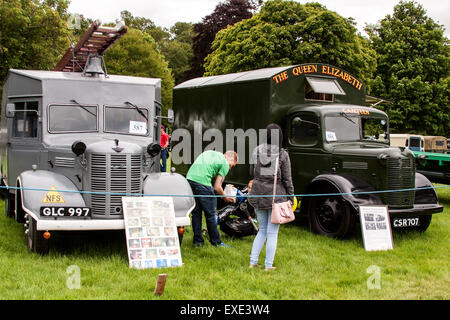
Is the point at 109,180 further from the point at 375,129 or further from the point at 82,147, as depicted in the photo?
the point at 375,129

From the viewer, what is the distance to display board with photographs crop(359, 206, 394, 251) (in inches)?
305

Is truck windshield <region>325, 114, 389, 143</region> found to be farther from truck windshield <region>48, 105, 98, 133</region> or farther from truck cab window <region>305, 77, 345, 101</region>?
truck windshield <region>48, 105, 98, 133</region>

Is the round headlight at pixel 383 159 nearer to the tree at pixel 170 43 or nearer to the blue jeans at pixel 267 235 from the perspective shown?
the blue jeans at pixel 267 235

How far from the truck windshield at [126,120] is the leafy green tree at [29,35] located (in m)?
15.7

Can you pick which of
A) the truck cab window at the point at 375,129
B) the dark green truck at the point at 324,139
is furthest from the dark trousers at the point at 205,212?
the truck cab window at the point at 375,129

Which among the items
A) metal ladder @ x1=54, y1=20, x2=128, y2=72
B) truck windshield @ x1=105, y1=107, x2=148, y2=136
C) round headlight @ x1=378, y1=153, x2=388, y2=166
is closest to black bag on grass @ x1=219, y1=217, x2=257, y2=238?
truck windshield @ x1=105, y1=107, x2=148, y2=136

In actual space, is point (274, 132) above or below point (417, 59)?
below

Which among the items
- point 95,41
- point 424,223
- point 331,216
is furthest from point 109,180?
point 424,223

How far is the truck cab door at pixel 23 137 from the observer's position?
25.6ft

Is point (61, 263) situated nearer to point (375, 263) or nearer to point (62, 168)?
point (62, 168)
